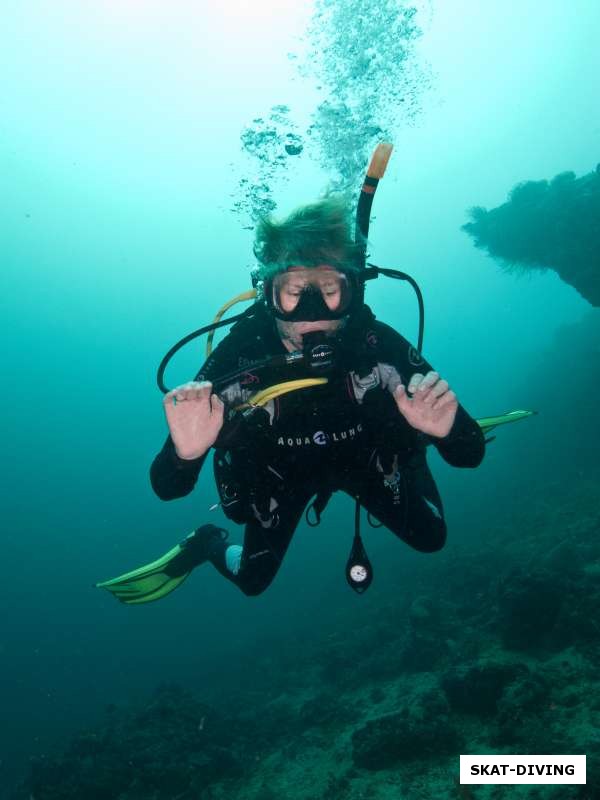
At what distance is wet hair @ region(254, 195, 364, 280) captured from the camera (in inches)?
144

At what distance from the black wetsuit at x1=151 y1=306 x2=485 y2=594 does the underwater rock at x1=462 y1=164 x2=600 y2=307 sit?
1755 centimetres

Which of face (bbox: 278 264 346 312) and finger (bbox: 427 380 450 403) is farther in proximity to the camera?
face (bbox: 278 264 346 312)

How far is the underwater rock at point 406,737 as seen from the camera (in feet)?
19.1

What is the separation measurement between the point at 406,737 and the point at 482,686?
1310 millimetres

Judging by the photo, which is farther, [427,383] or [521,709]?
[521,709]

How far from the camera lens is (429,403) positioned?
115 inches

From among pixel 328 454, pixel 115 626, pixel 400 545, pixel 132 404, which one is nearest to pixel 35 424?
pixel 132 404

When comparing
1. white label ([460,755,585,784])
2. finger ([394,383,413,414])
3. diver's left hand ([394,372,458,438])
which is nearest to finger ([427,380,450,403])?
diver's left hand ([394,372,458,438])

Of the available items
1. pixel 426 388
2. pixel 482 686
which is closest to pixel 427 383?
pixel 426 388

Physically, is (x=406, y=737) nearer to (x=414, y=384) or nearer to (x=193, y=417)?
(x=414, y=384)

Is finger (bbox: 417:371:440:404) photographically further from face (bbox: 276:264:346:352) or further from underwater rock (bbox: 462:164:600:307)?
underwater rock (bbox: 462:164:600:307)

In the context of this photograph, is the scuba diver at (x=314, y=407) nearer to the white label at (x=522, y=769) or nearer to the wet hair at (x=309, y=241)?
the wet hair at (x=309, y=241)

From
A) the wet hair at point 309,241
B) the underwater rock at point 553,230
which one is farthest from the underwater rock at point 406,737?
the underwater rock at point 553,230

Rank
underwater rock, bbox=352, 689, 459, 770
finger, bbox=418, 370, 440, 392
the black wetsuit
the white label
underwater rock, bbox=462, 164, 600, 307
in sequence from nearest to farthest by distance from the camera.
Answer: finger, bbox=418, 370, 440, 392
the black wetsuit
the white label
underwater rock, bbox=352, 689, 459, 770
underwater rock, bbox=462, 164, 600, 307
